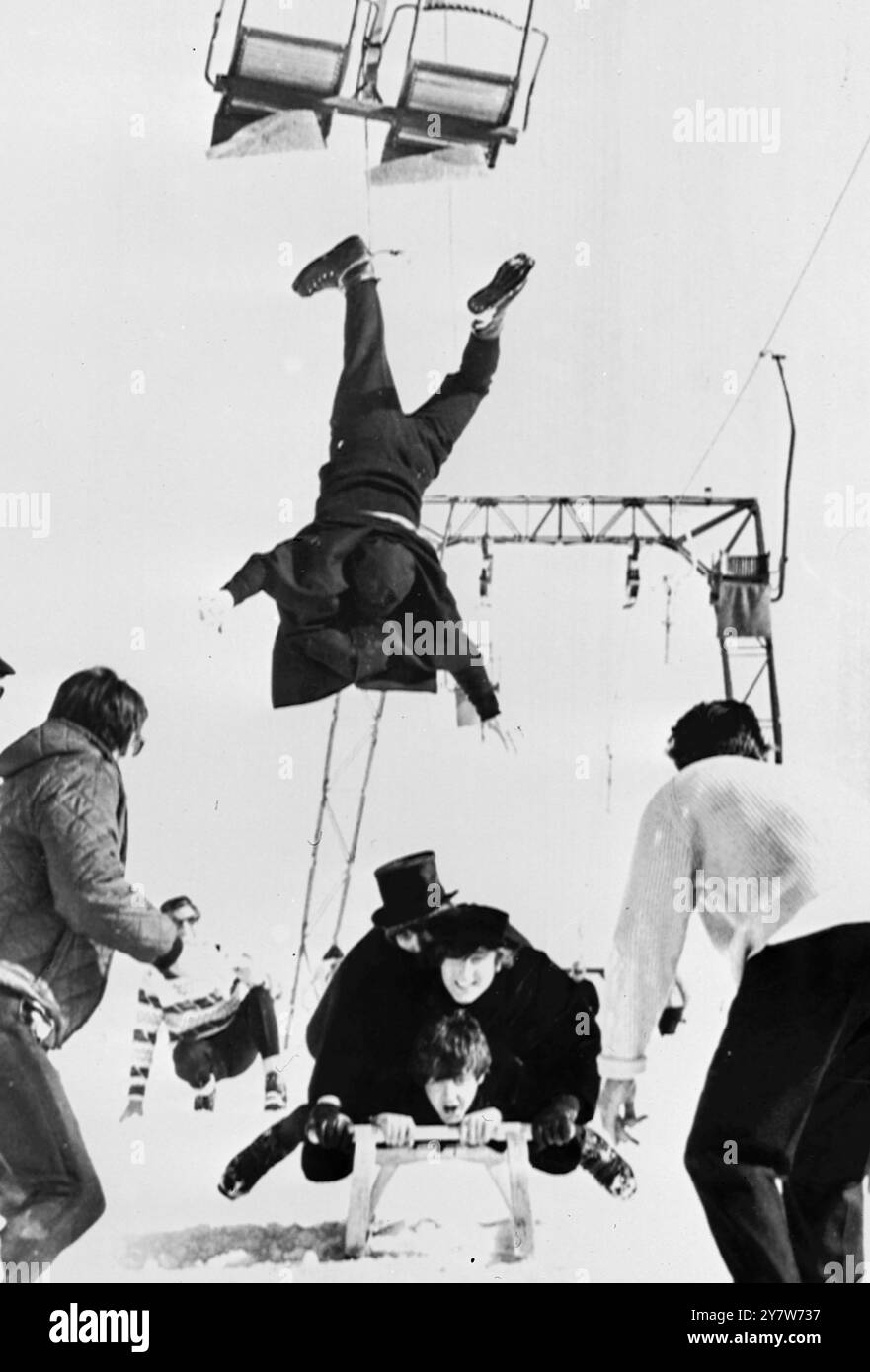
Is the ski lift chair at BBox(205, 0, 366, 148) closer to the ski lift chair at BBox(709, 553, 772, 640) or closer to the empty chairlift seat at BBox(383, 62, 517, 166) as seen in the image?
the empty chairlift seat at BBox(383, 62, 517, 166)

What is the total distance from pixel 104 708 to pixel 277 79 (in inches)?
74.1

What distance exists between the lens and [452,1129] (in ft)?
14.9

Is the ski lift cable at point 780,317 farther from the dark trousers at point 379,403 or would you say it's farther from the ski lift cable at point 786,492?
the dark trousers at point 379,403

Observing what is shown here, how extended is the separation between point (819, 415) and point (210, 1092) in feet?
8.66

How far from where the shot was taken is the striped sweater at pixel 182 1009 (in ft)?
15.3

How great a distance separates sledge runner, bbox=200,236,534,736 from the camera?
480 centimetres

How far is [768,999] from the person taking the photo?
4402 mm

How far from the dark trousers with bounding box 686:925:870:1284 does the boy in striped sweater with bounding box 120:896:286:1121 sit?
1.23 meters

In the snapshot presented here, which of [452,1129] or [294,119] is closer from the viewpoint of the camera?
[452,1129]

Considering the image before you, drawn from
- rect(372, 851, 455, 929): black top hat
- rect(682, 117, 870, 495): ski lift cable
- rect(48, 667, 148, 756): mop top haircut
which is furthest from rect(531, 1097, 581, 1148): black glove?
rect(682, 117, 870, 495): ski lift cable

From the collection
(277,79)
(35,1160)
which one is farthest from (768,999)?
(277,79)

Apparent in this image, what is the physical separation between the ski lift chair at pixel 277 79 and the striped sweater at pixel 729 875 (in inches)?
87.5
